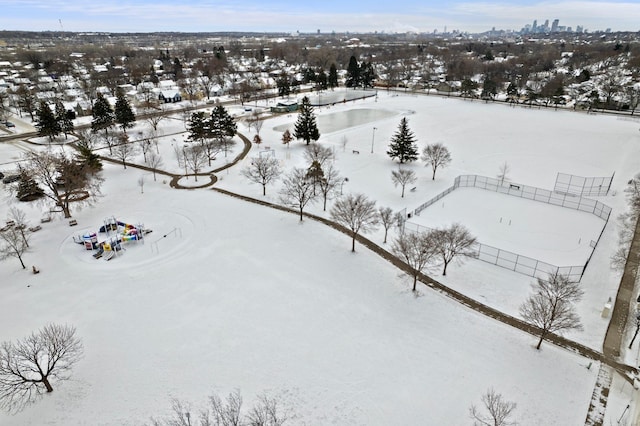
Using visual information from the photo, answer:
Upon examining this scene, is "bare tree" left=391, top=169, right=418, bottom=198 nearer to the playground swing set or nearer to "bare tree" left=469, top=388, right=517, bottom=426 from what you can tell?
"bare tree" left=469, top=388, right=517, bottom=426

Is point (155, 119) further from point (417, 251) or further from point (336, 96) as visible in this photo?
point (417, 251)

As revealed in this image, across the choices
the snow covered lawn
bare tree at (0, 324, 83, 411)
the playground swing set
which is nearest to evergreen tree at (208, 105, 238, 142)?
the playground swing set

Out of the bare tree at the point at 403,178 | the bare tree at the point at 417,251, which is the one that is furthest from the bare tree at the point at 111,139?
the bare tree at the point at 417,251

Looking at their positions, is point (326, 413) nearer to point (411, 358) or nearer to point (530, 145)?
point (411, 358)

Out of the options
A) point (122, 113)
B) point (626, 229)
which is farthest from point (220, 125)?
point (626, 229)

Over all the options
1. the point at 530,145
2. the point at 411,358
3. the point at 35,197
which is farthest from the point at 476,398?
the point at 530,145

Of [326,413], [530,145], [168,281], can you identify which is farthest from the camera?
[530,145]
